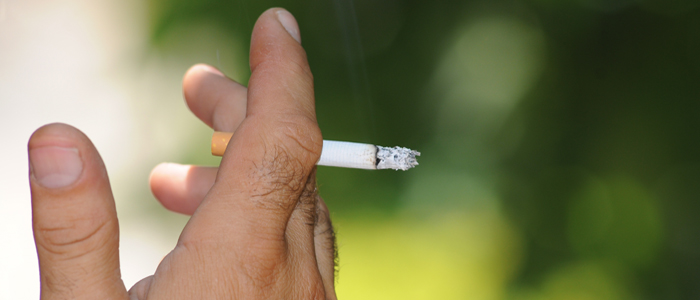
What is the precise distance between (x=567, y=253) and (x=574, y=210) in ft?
0.49

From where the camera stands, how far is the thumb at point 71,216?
0.47 metres

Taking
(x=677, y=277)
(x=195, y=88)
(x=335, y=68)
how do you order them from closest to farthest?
(x=195, y=88) → (x=677, y=277) → (x=335, y=68)

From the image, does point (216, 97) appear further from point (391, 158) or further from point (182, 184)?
point (391, 158)

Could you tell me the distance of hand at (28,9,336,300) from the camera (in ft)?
1.57

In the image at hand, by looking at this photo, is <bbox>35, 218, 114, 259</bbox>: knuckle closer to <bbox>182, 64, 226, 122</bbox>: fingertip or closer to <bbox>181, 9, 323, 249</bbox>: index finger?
<bbox>181, 9, 323, 249</bbox>: index finger

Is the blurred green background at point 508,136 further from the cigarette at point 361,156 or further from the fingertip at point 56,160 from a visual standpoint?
the fingertip at point 56,160

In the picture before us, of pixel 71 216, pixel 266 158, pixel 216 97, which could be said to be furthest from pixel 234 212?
pixel 216 97

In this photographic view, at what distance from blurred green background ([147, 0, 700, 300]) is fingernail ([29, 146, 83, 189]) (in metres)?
0.99

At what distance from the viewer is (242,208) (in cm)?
56

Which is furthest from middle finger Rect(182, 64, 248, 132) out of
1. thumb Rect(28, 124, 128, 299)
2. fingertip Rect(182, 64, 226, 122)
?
thumb Rect(28, 124, 128, 299)

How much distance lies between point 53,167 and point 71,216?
0.20 feet

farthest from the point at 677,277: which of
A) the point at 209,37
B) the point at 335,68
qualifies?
the point at 209,37

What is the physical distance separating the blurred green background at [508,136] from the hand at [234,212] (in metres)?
0.70

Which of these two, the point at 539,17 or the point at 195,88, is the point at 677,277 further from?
the point at 195,88
